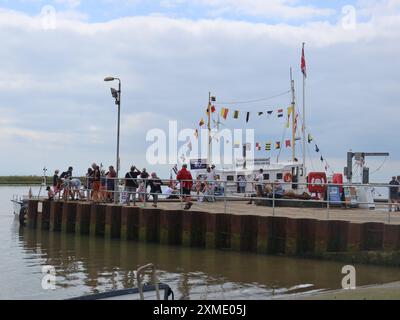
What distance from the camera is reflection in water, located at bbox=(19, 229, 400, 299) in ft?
46.7

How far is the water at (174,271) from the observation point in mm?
14141

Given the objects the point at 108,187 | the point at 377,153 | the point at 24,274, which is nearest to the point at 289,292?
the point at 24,274

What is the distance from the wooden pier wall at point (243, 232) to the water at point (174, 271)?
43 cm

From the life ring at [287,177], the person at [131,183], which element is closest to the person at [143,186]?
the person at [131,183]

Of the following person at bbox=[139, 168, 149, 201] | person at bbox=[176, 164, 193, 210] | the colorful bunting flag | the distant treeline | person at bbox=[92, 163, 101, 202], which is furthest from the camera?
the distant treeline

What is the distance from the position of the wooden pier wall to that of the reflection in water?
1.46ft

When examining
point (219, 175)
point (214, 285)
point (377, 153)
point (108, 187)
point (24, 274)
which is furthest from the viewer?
point (219, 175)

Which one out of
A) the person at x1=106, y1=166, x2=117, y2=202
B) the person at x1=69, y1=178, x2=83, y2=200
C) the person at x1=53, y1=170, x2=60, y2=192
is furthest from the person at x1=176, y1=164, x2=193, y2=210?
the person at x1=53, y1=170, x2=60, y2=192

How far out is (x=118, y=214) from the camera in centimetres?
2417

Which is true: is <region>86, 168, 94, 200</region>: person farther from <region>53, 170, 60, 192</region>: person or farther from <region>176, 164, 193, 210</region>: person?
<region>176, 164, 193, 210</region>: person

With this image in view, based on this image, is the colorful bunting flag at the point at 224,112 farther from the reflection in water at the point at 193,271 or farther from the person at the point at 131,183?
the reflection in water at the point at 193,271

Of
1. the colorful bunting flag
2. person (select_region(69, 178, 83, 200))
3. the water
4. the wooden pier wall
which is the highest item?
the colorful bunting flag
